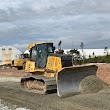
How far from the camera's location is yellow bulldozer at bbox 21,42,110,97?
13008 millimetres

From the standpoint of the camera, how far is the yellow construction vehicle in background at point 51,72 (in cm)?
1302

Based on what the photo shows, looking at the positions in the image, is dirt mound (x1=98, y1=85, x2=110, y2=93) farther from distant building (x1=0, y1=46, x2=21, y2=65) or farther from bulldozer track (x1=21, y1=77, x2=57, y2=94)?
distant building (x1=0, y1=46, x2=21, y2=65)

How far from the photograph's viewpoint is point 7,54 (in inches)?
1799

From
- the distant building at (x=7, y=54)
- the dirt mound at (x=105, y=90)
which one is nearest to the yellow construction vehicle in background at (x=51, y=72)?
the dirt mound at (x=105, y=90)

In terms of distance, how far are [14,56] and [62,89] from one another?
33595mm

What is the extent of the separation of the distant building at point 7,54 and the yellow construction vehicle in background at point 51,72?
2941 centimetres

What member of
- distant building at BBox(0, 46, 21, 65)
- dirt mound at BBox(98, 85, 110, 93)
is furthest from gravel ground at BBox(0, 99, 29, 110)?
distant building at BBox(0, 46, 21, 65)

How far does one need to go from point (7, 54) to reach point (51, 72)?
31948mm

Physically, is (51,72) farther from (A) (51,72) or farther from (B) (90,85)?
(B) (90,85)

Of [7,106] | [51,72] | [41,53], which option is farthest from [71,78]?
[7,106]

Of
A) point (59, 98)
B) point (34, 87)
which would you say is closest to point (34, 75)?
point (34, 87)

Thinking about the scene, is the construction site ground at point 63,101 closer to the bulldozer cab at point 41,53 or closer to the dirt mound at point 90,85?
the dirt mound at point 90,85

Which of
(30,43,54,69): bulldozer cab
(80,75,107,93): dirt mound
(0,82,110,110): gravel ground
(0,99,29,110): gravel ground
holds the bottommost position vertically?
(0,99,29,110): gravel ground

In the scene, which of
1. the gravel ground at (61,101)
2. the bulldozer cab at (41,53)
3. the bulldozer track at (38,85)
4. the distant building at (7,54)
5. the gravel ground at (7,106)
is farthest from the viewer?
the distant building at (7,54)
